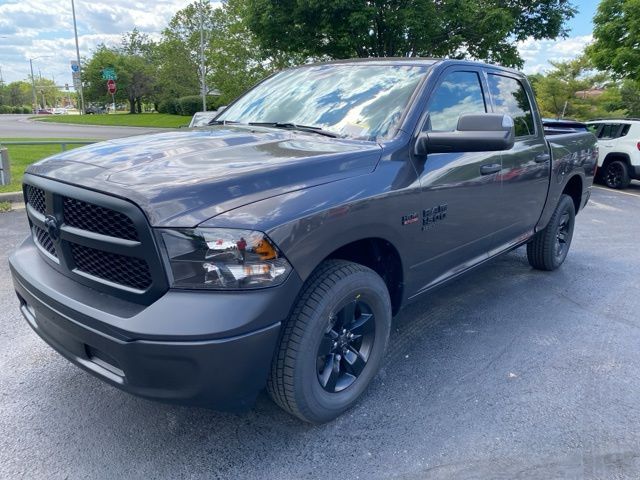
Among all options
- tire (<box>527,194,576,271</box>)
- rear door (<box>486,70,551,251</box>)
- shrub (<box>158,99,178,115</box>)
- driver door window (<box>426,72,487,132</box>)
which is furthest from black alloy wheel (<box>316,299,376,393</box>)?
shrub (<box>158,99,178,115</box>)

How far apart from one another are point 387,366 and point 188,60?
42096mm

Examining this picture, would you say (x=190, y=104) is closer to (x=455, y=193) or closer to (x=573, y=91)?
(x=573, y=91)

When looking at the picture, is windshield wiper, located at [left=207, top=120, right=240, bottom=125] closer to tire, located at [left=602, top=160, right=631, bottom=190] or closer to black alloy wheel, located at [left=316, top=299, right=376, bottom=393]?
black alloy wheel, located at [left=316, top=299, right=376, bottom=393]

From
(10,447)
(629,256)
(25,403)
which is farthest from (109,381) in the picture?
(629,256)

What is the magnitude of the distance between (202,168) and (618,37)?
66.7 feet

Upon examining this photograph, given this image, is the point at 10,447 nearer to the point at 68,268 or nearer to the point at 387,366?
the point at 68,268

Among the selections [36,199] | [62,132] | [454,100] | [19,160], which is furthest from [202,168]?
[62,132]

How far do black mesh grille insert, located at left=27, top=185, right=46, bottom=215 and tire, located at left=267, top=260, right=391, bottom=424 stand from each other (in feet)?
4.53

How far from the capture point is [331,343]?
248 cm

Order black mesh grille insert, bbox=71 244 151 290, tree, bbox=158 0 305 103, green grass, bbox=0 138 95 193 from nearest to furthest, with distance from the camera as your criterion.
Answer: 1. black mesh grille insert, bbox=71 244 151 290
2. green grass, bbox=0 138 95 193
3. tree, bbox=158 0 305 103

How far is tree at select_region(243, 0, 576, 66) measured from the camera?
13344 mm

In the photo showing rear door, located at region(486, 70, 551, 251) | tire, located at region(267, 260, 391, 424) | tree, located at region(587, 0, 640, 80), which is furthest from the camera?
tree, located at region(587, 0, 640, 80)

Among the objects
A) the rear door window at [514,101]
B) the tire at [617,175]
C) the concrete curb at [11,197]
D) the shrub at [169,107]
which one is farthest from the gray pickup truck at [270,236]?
the shrub at [169,107]

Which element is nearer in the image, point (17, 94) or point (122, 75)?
point (122, 75)
